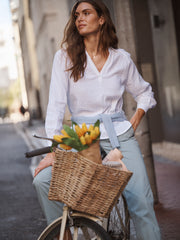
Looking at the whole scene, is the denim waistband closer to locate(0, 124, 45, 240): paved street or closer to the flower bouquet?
the flower bouquet

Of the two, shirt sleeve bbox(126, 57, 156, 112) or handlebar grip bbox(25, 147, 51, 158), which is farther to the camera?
shirt sleeve bbox(126, 57, 156, 112)

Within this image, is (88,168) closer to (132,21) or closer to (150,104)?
(150,104)

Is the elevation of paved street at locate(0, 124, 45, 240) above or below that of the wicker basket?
below

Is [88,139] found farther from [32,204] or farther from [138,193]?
[32,204]

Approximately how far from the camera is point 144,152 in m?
4.91

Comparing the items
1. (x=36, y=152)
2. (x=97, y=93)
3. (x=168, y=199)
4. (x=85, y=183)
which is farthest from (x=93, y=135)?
(x=168, y=199)

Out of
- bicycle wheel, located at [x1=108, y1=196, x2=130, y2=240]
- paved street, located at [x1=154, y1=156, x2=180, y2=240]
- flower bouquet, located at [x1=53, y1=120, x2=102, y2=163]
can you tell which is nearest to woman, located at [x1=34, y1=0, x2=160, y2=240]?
bicycle wheel, located at [x1=108, y1=196, x2=130, y2=240]

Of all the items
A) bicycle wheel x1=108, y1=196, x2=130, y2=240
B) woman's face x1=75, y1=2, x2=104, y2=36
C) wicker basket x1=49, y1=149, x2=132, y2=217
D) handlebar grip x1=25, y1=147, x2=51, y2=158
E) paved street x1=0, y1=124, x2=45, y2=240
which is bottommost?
paved street x1=0, y1=124, x2=45, y2=240

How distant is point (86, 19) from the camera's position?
256 cm

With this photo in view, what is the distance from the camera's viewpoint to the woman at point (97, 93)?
249cm

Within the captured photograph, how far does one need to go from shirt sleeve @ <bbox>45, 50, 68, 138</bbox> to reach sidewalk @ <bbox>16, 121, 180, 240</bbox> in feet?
0.30

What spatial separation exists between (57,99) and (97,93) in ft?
0.83

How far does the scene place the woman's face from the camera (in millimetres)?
2564

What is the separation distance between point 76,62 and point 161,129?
7813 mm
